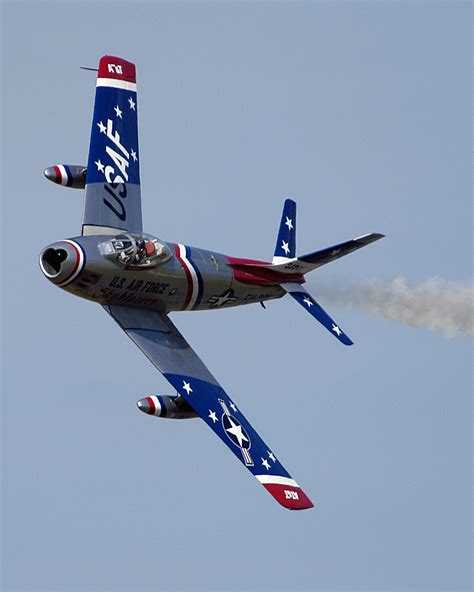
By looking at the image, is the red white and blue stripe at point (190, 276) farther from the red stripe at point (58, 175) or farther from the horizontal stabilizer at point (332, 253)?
the red stripe at point (58, 175)

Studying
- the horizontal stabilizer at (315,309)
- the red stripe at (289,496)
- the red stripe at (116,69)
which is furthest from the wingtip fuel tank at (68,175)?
the red stripe at (289,496)

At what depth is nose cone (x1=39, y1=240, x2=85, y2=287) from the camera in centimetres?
4288

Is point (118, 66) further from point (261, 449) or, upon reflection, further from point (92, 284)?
point (261, 449)

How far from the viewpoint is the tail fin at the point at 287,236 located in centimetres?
4903

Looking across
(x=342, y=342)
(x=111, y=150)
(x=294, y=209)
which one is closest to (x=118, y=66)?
(x=111, y=150)

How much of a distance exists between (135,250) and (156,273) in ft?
3.42

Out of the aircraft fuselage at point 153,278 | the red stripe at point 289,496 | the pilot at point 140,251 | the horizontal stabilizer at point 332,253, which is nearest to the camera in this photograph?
the red stripe at point 289,496

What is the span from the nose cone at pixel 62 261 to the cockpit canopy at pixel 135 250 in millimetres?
788

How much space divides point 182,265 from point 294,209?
5502mm

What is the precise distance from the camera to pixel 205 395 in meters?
44.1

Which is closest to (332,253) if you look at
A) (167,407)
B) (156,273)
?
(156,273)

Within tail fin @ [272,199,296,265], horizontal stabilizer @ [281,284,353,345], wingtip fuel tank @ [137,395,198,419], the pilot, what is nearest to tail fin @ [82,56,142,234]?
the pilot

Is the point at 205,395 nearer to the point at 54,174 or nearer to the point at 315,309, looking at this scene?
the point at 315,309

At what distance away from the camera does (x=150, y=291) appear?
147ft
